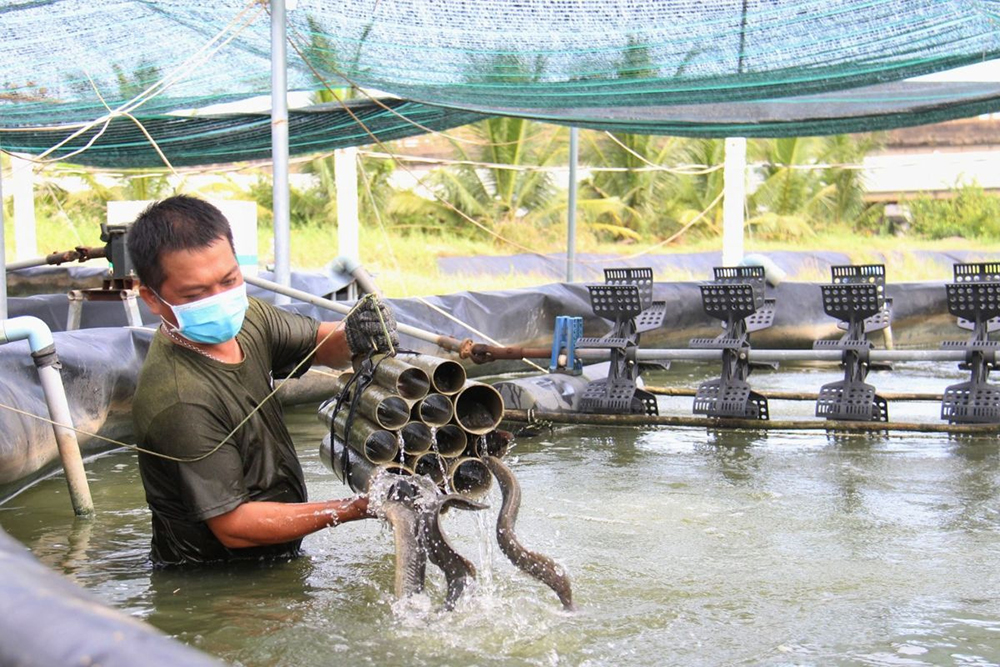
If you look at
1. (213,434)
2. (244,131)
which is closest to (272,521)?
(213,434)

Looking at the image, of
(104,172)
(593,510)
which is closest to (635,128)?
(593,510)

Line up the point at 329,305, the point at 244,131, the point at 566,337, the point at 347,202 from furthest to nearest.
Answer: the point at 347,202, the point at 244,131, the point at 566,337, the point at 329,305

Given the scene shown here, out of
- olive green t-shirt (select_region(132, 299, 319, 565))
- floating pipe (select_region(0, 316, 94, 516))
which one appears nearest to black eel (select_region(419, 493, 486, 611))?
olive green t-shirt (select_region(132, 299, 319, 565))

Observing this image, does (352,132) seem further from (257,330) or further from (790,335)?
(257,330)

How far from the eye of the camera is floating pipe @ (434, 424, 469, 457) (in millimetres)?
3221

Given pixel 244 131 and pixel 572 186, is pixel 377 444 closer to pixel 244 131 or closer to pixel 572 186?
pixel 244 131

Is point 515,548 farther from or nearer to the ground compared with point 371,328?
nearer to the ground

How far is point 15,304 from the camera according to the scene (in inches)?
336

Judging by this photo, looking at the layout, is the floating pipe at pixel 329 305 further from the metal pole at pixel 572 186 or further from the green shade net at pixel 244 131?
the metal pole at pixel 572 186

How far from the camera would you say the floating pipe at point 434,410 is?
319 cm

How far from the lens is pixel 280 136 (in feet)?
22.3

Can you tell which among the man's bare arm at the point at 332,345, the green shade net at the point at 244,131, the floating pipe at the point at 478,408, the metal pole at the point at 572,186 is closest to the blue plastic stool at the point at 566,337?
the man's bare arm at the point at 332,345

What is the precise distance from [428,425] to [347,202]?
315 inches

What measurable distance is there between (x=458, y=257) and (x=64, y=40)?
44.4 ft
